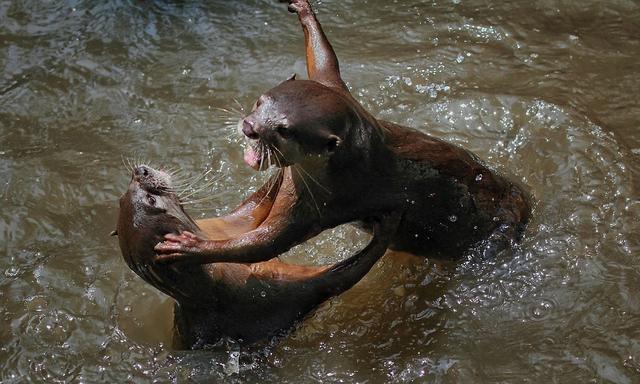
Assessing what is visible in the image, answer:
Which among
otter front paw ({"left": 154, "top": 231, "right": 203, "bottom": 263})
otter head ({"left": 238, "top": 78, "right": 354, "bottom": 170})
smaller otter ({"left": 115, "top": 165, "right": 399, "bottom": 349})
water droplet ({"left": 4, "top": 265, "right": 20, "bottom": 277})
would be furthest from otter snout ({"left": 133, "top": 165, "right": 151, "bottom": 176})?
water droplet ({"left": 4, "top": 265, "right": 20, "bottom": 277})

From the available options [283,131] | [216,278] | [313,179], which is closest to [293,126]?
[283,131]

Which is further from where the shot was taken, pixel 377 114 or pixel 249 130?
pixel 377 114

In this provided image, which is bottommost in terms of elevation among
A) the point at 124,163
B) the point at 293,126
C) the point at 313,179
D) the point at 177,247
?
the point at 124,163

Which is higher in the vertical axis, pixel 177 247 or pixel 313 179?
pixel 313 179

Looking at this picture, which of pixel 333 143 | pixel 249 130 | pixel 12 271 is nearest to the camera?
pixel 249 130

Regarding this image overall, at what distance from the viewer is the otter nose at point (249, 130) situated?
9.24ft

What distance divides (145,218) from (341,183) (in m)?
0.73

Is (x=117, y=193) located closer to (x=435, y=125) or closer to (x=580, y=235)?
(x=435, y=125)

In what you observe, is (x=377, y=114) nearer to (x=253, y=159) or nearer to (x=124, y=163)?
(x=124, y=163)

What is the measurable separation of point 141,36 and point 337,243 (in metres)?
2.34

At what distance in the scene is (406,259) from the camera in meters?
3.94

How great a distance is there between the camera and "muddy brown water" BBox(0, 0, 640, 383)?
3576 mm

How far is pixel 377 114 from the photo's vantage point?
4.85m

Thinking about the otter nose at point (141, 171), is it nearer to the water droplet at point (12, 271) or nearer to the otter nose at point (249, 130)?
the otter nose at point (249, 130)
